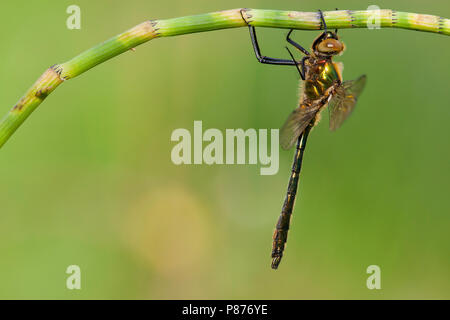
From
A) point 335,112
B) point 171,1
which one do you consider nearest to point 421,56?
point 335,112

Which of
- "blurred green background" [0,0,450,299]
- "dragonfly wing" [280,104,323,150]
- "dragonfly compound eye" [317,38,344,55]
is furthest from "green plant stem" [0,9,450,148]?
"blurred green background" [0,0,450,299]

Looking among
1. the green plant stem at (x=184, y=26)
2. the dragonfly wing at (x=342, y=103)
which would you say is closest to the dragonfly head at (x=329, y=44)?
the dragonfly wing at (x=342, y=103)

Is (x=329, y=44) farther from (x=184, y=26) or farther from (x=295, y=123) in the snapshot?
(x=184, y=26)

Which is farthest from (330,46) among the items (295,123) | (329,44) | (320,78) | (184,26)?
(184,26)

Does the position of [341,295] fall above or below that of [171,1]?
below

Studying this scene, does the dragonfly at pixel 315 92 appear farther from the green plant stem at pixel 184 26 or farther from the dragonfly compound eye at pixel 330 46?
the green plant stem at pixel 184 26

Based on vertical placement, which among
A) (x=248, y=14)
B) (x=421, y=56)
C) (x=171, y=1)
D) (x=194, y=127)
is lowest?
(x=248, y=14)
